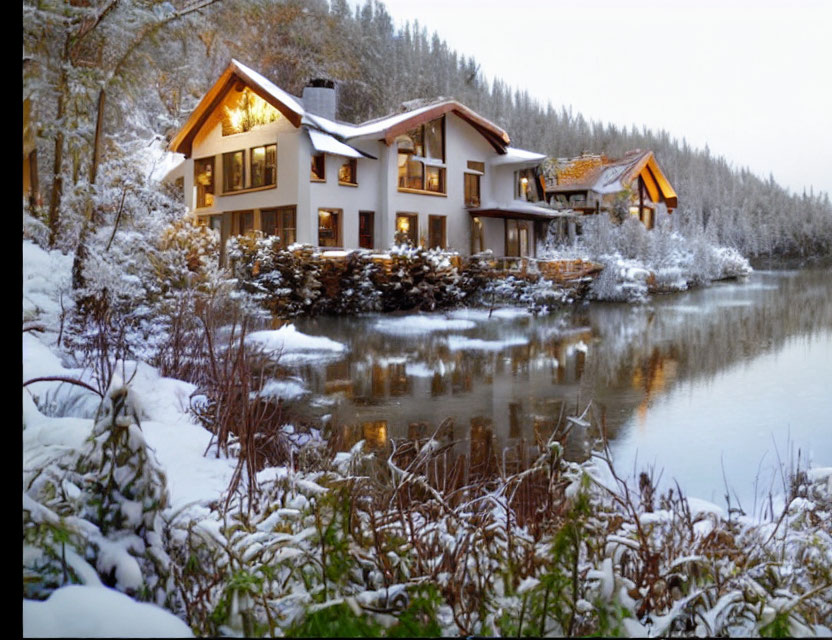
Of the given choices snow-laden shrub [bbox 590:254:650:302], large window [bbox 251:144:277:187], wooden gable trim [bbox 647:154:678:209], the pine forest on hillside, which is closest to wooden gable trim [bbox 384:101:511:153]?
the pine forest on hillside

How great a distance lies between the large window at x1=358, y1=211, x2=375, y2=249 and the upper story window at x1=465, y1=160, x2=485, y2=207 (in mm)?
865

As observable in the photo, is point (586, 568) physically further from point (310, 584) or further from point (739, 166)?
point (739, 166)

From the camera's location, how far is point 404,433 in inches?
117

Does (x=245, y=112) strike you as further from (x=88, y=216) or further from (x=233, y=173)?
(x=88, y=216)

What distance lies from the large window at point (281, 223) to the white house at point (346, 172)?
0.4 inches

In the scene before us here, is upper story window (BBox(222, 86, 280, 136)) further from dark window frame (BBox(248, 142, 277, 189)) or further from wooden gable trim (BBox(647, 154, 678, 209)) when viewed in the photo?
wooden gable trim (BBox(647, 154, 678, 209))

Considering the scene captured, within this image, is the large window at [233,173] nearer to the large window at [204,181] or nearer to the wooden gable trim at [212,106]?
the large window at [204,181]

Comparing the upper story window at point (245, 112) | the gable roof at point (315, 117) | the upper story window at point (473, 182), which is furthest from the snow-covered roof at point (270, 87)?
the upper story window at point (473, 182)

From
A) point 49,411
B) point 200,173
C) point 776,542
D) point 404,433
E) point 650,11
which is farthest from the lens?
point 200,173

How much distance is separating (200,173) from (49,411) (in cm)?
201

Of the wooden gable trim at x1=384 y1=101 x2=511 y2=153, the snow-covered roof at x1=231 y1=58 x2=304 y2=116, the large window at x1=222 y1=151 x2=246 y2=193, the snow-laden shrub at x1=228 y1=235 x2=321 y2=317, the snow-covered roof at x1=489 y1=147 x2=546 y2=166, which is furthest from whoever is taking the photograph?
the snow-covered roof at x1=489 y1=147 x2=546 y2=166

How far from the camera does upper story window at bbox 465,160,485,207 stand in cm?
542

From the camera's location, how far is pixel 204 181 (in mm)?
3867

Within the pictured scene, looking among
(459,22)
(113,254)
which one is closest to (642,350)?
(459,22)
